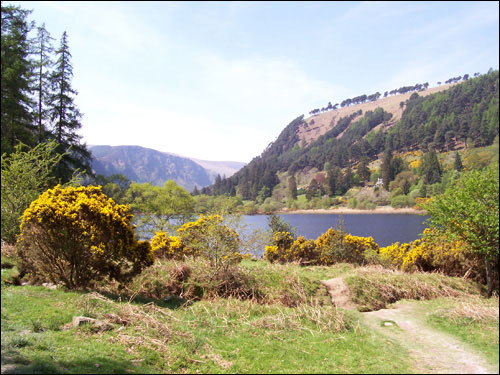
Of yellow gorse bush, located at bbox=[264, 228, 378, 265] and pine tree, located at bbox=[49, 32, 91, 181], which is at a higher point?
pine tree, located at bbox=[49, 32, 91, 181]

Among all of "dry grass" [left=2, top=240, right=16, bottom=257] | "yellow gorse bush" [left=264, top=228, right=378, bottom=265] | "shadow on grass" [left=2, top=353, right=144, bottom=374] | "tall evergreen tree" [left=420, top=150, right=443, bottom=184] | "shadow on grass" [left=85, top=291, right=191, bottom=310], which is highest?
"tall evergreen tree" [left=420, top=150, right=443, bottom=184]

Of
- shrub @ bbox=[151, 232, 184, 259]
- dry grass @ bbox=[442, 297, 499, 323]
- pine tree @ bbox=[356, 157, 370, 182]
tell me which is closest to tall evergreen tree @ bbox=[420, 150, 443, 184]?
dry grass @ bbox=[442, 297, 499, 323]

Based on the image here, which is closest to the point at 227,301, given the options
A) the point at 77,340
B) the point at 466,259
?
the point at 77,340

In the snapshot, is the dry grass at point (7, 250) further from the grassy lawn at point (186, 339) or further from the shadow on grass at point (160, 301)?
the shadow on grass at point (160, 301)

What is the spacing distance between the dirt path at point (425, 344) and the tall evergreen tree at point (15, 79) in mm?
27597

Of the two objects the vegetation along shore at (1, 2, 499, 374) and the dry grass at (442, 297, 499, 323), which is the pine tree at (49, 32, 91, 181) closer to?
the vegetation along shore at (1, 2, 499, 374)

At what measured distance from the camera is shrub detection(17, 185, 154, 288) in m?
11.2

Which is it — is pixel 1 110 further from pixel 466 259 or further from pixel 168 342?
pixel 466 259

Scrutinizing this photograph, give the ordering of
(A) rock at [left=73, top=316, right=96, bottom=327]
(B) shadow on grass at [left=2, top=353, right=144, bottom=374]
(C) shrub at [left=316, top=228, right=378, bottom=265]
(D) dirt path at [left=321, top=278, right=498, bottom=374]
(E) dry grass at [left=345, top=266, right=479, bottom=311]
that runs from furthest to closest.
→ (C) shrub at [left=316, top=228, right=378, bottom=265], (E) dry grass at [left=345, top=266, right=479, bottom=311], (A) rock at [left=73, top=316, right=96, bottom=327], (D) dirt path at [left=321, top=278, right=498, bottom=374], (B) shadow on grass at [left=2, top=353, right=144, bottom=374]

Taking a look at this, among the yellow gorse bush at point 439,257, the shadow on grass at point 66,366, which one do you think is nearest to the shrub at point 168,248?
the shadow on grass at point 66,366

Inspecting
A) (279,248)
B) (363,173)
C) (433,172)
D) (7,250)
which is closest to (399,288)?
(279,248)

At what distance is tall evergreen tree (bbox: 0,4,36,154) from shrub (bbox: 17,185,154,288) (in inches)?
614

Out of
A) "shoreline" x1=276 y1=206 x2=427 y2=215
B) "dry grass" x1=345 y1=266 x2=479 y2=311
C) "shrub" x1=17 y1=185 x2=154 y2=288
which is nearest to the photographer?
"shrub" x1=17 y1=185 x2=154 y2=288

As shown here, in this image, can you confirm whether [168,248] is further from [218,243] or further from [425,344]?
[425,344]
